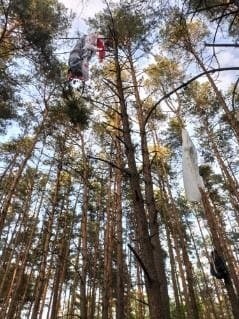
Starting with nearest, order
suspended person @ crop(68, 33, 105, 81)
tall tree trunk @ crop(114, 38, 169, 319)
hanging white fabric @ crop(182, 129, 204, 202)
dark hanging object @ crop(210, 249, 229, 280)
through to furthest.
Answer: tall tree trunk @ crop(114, 38, 169, 319)
hanging white fabric @ crop(182, 129, 204, 202)
suspended person @ crop(68, 33, 105, 81)
dark hanging object @ crop(210, 249, 229, 280)

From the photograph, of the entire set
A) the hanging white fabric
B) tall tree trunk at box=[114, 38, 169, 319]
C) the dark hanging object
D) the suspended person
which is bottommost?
tall tree trunk at box=[114, 38, 169, 319]

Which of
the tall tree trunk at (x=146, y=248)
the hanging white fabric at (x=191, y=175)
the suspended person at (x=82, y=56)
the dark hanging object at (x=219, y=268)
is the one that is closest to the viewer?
the tall tree trunk at (x=146, y=248)

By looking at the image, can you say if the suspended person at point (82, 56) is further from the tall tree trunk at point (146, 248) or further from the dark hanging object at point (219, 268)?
the dark hanging object at point (219, 268)

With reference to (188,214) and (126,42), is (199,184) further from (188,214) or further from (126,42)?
(188,214)

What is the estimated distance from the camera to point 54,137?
1089 cm

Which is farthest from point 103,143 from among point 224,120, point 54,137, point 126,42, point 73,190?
point 126,42

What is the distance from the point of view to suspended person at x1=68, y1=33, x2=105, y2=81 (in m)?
4.34

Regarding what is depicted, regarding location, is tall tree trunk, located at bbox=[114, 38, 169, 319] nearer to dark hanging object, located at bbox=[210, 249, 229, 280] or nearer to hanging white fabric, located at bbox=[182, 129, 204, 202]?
hanging white fabric, located at bbox=[182, 129, 204, 202]

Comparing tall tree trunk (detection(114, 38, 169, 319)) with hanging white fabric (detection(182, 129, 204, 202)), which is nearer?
tall tree trunk (detection(114, 38, 169, 319))

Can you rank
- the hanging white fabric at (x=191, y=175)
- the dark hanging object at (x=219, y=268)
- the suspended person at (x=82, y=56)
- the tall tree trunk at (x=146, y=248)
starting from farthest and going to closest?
the dark hanging object at (x=219, y=268) → the suspended person at (x=82, y=56) → the hanging white fabric at (x=191, y=175) → the tall tree trunk at (x=146, y=248)

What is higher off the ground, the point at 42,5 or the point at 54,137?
the point at 42,5

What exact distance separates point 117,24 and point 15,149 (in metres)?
8.32

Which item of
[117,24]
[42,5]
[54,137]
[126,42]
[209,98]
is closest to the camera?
[117,24]

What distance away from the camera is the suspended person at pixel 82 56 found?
4340 mm
